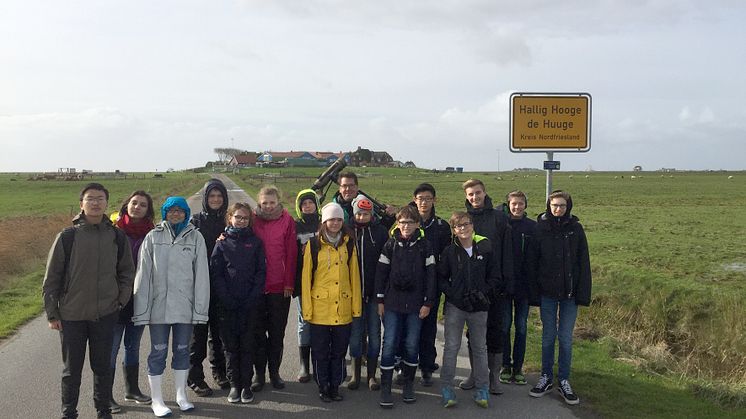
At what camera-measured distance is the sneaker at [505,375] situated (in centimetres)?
593

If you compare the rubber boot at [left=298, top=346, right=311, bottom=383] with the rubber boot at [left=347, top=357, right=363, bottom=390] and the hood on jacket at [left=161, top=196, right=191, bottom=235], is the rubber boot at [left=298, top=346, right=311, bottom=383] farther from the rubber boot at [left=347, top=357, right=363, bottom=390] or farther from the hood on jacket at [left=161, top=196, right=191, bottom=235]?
the hood on jacket at [left=161, top=196, right=191, bottom=235]

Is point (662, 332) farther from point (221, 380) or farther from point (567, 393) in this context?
point (221, 380)

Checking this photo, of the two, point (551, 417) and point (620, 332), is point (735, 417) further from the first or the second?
point (620, 332)

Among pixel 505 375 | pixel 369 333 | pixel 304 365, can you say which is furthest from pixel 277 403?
pixel 505 375

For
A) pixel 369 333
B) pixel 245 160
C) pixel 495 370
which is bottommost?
pixel 495 370

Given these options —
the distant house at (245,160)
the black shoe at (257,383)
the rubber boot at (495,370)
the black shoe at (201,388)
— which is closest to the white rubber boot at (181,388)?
the black shoe at (201,388)

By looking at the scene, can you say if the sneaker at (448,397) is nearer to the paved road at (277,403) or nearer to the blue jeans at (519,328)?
the paved road at (277,403)

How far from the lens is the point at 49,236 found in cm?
1653

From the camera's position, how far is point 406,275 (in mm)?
5316

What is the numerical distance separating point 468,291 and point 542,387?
129cm

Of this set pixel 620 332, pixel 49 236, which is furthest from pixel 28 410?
pixel 49 236

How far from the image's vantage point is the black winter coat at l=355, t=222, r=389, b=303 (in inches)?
223

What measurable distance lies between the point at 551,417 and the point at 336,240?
8.40 feet

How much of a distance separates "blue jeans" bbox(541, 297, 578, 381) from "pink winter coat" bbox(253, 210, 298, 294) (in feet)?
8.68
